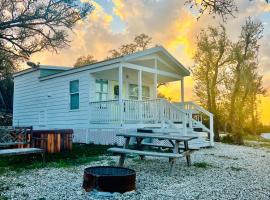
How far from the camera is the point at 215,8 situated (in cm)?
535

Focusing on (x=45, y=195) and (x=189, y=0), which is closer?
(x=45, y=195)

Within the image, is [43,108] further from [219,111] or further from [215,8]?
[215,8]

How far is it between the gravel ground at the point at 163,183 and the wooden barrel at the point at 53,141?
2910 mm

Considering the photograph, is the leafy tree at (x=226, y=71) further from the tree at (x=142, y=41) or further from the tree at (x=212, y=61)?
the tree at (x=142, y=41)

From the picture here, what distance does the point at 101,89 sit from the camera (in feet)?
46.7

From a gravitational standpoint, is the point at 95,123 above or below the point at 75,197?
above

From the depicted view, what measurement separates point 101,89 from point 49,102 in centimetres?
336

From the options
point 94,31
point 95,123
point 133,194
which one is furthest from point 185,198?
point 94,31

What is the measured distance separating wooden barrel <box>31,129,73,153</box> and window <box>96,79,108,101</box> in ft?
12.8

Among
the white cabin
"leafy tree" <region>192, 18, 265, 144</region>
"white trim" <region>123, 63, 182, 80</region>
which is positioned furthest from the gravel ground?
"leafy tree" <region>192, 18, 265, 144</region>

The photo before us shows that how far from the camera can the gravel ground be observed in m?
4.76

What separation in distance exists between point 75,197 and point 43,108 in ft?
40.8

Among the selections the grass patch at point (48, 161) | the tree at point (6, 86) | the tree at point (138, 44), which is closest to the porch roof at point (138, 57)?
the grass patch at point (48, 161)

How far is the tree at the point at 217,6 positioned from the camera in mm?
5320
